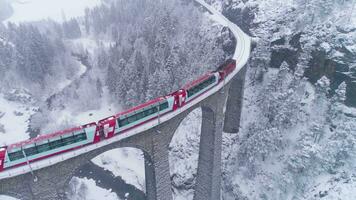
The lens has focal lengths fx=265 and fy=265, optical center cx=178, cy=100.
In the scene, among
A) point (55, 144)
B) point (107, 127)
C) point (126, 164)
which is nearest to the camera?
point (55, 144)

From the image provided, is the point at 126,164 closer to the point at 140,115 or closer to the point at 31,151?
the point at 140,115

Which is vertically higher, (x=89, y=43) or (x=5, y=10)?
(x=5, y=10)

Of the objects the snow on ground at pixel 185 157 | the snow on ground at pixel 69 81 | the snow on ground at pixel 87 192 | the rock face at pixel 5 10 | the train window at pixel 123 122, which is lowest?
the snow on ground at pixel 87 192

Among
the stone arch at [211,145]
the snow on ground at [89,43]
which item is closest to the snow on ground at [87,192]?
the stone arch at [211,145]

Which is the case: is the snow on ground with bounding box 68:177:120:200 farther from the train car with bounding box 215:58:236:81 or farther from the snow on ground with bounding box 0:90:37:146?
the train car with bounding box 215:58:236:81

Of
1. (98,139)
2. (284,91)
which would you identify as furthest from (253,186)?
(98,139)

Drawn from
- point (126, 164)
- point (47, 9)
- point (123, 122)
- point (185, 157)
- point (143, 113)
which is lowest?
point (126, 164)

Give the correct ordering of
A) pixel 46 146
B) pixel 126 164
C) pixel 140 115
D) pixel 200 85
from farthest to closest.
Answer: pixel 126 164 < pixel 200 85 < pixel 140 115 < pixel 46 146

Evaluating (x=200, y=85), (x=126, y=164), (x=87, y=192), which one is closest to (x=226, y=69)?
(x=200, y=85)

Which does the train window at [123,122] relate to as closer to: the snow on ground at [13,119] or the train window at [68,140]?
the train window at [68,140]
